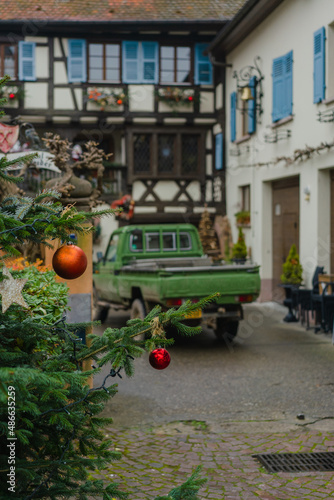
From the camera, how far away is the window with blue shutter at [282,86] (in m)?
13.6

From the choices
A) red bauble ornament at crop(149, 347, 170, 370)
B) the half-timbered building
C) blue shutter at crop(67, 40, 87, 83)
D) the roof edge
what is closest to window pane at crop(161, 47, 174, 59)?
the half-timbered building

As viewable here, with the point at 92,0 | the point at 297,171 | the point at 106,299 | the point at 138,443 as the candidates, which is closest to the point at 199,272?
the point at 106,299

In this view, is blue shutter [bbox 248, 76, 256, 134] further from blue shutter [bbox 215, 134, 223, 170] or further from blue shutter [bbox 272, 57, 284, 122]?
Answer: blue shutter [bbox 215, 134, 223, 170]

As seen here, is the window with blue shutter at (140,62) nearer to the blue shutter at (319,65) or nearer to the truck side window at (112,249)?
the blue shutter at (319,65)

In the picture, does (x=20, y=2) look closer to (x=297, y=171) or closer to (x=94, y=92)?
(x=94, y=92)

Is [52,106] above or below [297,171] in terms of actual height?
above

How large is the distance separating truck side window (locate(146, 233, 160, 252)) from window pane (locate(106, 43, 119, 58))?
9.05m

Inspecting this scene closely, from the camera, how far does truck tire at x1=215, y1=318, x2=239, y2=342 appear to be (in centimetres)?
1027

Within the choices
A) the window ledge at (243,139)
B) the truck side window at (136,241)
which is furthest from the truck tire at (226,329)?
the window ledge at (243,139)

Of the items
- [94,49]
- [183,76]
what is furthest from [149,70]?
[94,49]

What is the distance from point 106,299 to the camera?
1194cm

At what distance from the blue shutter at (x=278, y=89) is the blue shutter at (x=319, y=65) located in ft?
5.88

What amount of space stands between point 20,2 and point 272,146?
941 centimetres

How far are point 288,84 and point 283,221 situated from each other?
10.4 feet
